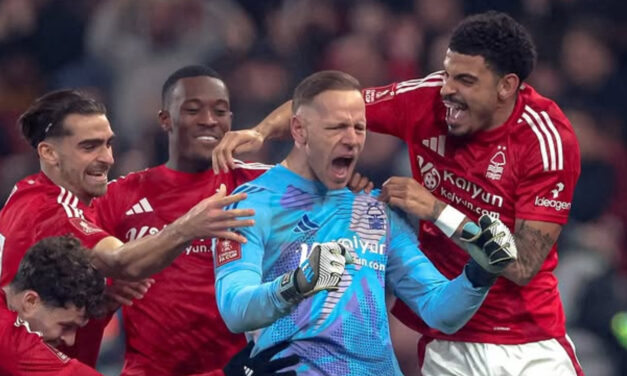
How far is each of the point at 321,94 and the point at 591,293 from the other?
303 cm

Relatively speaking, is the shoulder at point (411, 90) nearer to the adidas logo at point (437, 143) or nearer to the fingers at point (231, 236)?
the adidas logo at point (437, 143)

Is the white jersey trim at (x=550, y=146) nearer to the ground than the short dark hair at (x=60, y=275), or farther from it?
farther from it

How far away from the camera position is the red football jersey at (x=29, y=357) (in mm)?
4422

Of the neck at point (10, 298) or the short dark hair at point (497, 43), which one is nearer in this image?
the neck at point (10, 298)

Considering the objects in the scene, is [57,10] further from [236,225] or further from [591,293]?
[236,225]

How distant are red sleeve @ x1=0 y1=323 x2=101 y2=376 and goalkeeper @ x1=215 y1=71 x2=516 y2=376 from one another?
686 millimetres

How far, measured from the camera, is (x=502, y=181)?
478 centimetres

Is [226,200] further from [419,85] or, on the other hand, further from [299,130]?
[419,85]

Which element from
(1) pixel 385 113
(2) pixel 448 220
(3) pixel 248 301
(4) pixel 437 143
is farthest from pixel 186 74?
(3) pixel 248 301

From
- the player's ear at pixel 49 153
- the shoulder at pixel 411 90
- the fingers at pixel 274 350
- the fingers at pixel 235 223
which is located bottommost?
the fingers at pixel 274 350

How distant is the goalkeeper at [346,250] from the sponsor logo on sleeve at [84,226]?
82 cm

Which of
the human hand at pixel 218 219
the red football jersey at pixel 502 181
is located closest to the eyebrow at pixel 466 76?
the red football jersey at pixel 502 181

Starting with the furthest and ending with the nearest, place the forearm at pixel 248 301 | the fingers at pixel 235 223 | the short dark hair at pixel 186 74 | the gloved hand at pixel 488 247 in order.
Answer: the short dark hair at pixel 186 74
the fingers at pixel 235 223
the gloved hand at pixel 488 247
the forearm at pixel 248 301

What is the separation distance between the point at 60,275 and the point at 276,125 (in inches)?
42.9
